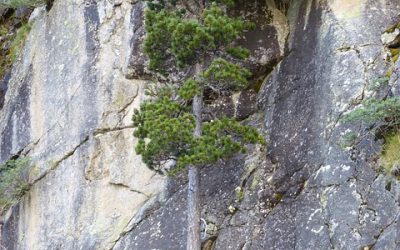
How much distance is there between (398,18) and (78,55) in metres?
8.18

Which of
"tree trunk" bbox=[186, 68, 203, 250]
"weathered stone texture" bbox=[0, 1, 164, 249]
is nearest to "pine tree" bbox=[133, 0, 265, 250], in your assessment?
"tree trunk" bbox=[186, 68, 203, 250]

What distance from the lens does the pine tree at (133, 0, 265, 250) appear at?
13.2 m

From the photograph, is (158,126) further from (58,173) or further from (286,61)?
(58,173)

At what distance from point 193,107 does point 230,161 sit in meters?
1.55

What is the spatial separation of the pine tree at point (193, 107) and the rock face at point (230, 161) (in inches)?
41.1

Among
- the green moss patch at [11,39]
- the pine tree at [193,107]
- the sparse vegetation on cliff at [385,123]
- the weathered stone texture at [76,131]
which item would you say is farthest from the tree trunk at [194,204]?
the green moss patch at [11,39]

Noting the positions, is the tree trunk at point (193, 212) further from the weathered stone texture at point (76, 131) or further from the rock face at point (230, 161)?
the weathered stone texture at point (76, 131)

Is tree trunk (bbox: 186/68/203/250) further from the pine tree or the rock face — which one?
the rock face

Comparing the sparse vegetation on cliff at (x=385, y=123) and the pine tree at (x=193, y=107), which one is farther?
the pine tree at (x=193, y=107)

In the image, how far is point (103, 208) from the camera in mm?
16359

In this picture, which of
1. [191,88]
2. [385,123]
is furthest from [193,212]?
[385,123]

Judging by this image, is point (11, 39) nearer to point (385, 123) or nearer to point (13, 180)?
point (13, 180)

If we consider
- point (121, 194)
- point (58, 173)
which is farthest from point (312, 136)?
point (58, 173)

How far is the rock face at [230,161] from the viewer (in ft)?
41.7
